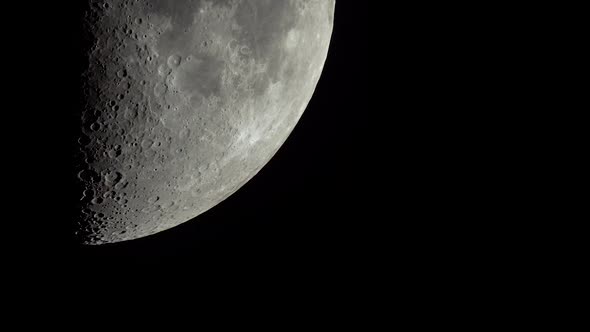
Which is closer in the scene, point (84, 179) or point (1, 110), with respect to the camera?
point (1, 110)

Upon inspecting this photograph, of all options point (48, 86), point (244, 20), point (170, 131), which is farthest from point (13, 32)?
point (244, 20)

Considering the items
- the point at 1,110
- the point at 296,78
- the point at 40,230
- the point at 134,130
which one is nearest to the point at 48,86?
the point at 1,110

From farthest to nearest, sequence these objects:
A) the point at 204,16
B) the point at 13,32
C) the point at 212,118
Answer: the point at 212,118 < the point at 204,16 < the point at 13,32

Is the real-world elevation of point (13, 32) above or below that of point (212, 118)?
above

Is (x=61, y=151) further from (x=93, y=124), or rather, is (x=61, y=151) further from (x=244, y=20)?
(x=244, y=20)

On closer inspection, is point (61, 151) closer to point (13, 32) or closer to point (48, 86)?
point (48, 86)

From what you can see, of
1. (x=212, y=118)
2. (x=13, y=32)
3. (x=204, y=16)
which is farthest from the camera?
(x=212, y=118)
